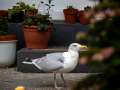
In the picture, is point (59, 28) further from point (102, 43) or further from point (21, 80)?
point (102, 43)

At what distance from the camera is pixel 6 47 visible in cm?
489

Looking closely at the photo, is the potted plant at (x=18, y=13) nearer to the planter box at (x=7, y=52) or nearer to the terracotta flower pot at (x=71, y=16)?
the planter box at (x=7, y=52)

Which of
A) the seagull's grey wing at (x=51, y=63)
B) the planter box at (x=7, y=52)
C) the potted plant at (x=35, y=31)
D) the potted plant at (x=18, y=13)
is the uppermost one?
the potted plant at (x=18, y=13)

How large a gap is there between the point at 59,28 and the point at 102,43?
184 inches

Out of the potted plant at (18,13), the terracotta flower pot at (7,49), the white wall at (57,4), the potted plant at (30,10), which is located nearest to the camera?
the terracotta flower pot at (7,49)

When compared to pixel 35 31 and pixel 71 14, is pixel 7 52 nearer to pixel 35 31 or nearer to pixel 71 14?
pixel 35 31

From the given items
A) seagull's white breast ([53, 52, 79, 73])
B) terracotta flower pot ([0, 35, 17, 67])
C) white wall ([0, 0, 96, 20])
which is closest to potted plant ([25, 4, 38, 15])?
white wall ([0, 0, 96, 20])

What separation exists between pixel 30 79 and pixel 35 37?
1009mm

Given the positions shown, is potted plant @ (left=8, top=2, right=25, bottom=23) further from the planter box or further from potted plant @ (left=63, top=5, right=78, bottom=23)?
potted plant @ (left=63, top=5, right=78, bottom=23)

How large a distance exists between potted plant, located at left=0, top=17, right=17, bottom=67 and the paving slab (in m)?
0.18

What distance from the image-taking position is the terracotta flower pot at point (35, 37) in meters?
4.75

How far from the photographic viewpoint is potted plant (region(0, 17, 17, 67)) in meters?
4.87

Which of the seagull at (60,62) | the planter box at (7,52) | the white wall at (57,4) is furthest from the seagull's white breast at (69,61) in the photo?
the white wall at (57,4)

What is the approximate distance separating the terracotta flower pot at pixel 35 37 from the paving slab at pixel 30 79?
0.66 metres
